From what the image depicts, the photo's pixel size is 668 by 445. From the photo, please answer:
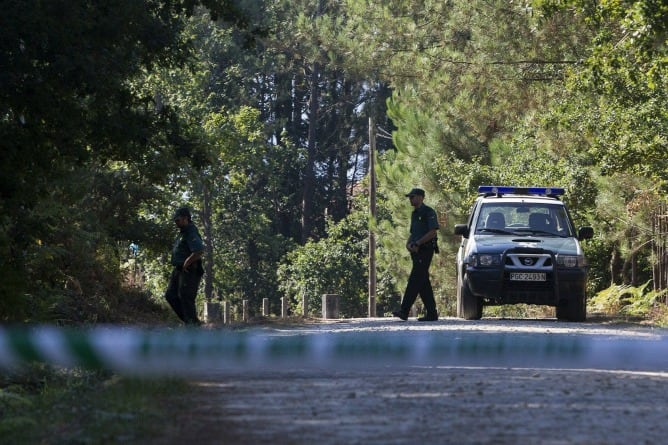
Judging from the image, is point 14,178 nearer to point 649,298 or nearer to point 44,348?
point 44,348

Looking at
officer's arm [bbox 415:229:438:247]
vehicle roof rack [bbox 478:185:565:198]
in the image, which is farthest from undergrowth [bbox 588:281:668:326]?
officer's arm [bbox 415:229:438:247]

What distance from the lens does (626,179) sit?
3117cm

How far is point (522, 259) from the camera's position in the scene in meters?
22.2

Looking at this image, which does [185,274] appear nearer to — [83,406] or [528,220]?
[528,220]

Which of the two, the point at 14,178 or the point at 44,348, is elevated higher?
the point at 14,178

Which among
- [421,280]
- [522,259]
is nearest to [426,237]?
[421,280]

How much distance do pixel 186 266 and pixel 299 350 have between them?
403 centimetres

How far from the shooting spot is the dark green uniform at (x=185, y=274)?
762 inches

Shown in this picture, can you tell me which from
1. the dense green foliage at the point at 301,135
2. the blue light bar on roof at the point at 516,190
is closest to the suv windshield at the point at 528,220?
the blue light bar on roof at the point at 516,190

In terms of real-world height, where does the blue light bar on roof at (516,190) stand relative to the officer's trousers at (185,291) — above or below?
above

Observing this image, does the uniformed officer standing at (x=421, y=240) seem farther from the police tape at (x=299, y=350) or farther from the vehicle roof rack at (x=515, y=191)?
the vehicle roof rack at (x=515, y=191)

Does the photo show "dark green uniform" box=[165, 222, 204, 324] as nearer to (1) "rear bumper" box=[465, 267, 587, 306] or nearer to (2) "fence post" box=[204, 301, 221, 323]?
(1) "rear bumper" box=[465, 267, 587, 306]

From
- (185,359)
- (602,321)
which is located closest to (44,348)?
(185,359)

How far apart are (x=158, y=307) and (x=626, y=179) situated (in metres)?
10.7
